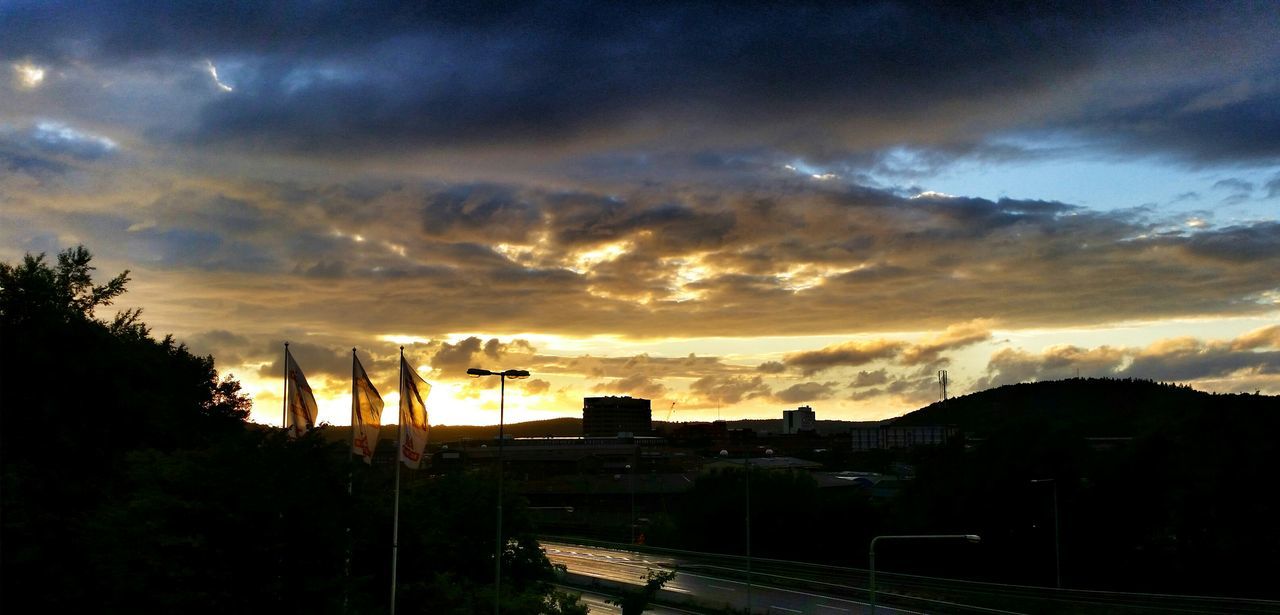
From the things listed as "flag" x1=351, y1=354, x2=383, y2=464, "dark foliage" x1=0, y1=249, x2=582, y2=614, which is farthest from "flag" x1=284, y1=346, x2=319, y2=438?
"flag" x1=351, y1=354, x2=383, y2=464

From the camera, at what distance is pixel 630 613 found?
5141 centimetres

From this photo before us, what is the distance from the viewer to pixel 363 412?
38.3 meters

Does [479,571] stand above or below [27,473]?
below

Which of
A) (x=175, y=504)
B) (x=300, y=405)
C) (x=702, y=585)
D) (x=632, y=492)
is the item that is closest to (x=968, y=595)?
(x=702, y=585)

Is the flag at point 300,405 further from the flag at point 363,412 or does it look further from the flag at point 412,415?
the flag at point 412,415

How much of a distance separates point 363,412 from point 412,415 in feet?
7.93

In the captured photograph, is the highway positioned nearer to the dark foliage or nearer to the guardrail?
the guardrail

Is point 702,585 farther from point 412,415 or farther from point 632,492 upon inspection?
point 412,415

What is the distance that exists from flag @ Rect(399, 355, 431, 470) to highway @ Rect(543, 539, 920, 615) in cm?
3032

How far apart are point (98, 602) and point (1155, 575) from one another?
81.8 metres

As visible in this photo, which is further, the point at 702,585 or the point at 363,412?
the point at 702,585

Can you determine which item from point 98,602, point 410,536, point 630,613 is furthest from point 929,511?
point 98,602

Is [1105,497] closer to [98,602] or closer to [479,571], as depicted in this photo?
[479,571]

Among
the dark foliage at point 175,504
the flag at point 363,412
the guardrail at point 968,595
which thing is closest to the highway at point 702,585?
the guardrail at point 968,595
